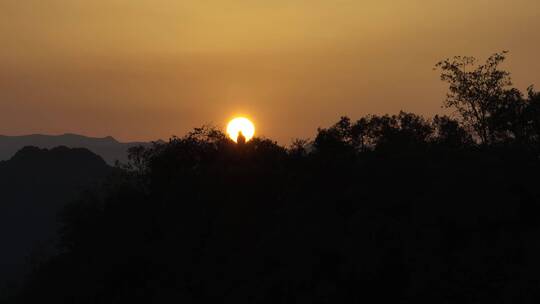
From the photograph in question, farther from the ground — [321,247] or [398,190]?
[398,190]

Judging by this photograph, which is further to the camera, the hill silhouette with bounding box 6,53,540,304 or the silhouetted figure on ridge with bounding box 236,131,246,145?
the silhouetted figure on ridge with bounding box 236,131,246,145

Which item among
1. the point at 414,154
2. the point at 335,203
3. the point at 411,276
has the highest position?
the point at 414,154

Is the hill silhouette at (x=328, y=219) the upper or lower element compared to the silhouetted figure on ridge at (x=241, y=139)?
lower

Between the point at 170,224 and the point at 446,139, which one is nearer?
the point at 170,224

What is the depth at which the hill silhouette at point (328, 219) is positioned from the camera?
4156cm

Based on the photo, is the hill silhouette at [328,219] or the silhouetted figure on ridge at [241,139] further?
the silhouetted figure on ridge at [241,139]

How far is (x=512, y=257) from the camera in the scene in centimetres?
3903

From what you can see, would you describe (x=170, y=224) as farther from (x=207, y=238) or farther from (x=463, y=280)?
(x=463, y=280)

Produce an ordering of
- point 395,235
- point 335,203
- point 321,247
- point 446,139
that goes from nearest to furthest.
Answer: point 395,235, point 321,247, point 335,203, point 446,139

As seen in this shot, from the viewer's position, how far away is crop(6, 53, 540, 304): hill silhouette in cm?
4156

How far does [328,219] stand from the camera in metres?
47.8

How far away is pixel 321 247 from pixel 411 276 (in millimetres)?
7309

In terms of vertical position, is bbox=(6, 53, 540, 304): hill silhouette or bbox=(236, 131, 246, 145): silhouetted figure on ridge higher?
bbox=(236, 131, 246, 145): silhouetted figure on ridge

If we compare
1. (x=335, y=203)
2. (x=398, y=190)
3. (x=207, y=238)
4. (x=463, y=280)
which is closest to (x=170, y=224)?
(x=207, y=238)
